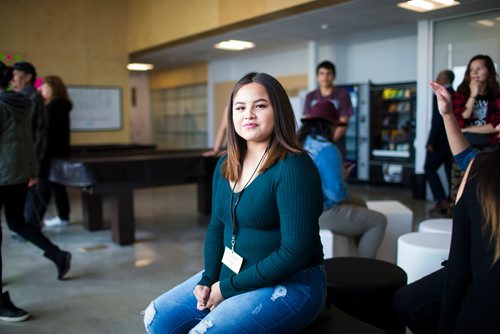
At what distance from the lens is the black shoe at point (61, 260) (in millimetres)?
3232

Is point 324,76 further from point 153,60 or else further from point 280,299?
point 153,60

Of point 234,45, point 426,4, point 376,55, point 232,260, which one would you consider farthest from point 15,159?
point 376,55

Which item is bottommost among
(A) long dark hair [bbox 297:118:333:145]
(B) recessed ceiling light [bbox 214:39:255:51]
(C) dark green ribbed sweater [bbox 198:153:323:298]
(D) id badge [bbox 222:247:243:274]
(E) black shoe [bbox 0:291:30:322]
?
(E) black shoe [bbox 0:291:30:322]

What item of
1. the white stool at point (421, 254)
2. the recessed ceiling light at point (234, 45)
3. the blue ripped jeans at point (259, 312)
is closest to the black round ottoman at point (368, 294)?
the white stool at point (421, 254)

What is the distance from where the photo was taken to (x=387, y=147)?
25.5 feet

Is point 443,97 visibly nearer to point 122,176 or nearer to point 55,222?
point 122,176

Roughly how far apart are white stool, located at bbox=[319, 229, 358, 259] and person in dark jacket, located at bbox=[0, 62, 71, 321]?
5.75ft

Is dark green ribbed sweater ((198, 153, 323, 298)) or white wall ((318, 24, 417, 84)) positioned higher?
white wall ((318, 24, 417, 84))

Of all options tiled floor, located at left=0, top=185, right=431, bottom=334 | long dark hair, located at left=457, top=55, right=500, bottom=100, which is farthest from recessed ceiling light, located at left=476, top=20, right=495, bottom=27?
long dark hair, located at left=457, top=55, right=500, bottom=100

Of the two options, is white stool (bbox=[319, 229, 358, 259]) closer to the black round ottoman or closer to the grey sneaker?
the black round ottoman

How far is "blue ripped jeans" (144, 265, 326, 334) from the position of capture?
1401 mm

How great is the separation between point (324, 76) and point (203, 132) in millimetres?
7568

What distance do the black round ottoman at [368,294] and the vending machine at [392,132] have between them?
18.1 feet

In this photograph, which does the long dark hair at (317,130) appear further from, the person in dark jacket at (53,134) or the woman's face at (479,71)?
the person in dark jacket at (53,134)
